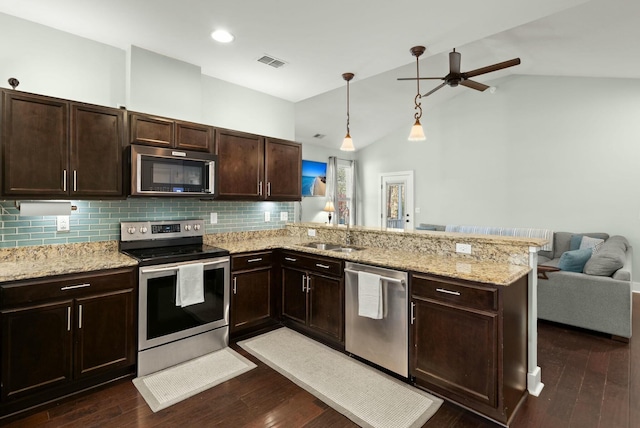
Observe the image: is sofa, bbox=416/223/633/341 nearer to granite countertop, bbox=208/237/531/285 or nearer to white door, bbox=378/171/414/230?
granite countertop, bbox=208/237/531/285

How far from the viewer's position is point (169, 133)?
2.98 meters

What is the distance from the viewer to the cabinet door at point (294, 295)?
10.7 feet

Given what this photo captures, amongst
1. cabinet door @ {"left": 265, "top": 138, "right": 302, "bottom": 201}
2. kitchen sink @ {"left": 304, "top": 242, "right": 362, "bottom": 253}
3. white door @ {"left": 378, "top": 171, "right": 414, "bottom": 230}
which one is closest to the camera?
kitchen sink @ {"left": 304, "top": 242, "right": 362, "bottom": 253}

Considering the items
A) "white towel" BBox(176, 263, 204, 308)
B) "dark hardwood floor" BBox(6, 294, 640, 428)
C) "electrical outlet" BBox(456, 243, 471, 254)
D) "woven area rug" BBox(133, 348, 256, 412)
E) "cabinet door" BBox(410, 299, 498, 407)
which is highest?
"electrical outlet" BBox(456, 243, 471, 254)

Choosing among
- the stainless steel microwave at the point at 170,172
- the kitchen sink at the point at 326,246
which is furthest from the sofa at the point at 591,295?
the stainless steel microwave at the point at 170,172

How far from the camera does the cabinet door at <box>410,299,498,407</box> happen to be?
1973 mm

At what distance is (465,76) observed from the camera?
3.41 meters

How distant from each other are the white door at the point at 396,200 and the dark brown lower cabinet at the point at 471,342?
536 cm

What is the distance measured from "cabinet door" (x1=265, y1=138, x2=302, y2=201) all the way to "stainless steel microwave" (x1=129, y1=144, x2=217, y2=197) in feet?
2.58

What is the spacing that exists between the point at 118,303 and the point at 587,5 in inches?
194

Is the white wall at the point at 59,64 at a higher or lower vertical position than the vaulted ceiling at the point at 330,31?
lower

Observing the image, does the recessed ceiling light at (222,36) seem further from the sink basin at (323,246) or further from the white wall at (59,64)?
the sink basin at (323,246)

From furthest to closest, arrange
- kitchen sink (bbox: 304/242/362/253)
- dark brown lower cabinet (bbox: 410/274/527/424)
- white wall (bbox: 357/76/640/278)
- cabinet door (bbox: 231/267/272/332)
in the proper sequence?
white wall (bbox: 357/76/640/278) → kitchen sink (bbox: 304/242/362/253) → cabinet door (bbox: 231/267/272/332) → dark brown lower cabinet (bbox: 410/274/527/424)

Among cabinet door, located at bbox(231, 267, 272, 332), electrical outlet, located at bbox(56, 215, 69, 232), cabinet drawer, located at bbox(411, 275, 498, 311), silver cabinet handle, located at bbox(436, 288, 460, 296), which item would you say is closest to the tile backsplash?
electrical outlet, located at bbox(56, 215, 69, 232)
